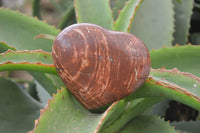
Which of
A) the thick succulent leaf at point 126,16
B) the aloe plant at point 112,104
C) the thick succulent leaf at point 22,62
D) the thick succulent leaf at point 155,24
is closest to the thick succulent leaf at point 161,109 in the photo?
the aloe plant at point 112,104

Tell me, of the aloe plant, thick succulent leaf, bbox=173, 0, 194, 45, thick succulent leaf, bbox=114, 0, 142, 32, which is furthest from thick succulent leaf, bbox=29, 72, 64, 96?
thick succulent leaf, bbox=173, 0, 194, 45

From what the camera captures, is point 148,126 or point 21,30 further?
point 21,30

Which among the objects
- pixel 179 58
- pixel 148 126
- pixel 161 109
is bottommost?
pixel 161 109

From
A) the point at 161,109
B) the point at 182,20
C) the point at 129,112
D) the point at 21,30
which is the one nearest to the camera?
the point at 129,112

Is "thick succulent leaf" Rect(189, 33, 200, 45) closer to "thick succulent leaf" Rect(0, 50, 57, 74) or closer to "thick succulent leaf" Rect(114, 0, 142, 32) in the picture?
"thick succulent leaf" Rect(114, 0, 142, 32)

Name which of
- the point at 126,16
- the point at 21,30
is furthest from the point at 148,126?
the point at 21,30

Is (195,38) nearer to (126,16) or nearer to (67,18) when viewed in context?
(126,16)

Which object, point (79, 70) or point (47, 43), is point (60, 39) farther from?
point (47, 43)
